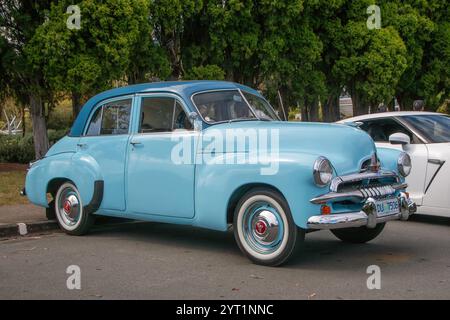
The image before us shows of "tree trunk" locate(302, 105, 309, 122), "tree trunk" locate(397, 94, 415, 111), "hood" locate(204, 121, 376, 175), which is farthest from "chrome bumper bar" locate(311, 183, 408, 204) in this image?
"tree trunk" locate(397, 94, 415, 111)

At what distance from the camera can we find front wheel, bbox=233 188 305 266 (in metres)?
6.25

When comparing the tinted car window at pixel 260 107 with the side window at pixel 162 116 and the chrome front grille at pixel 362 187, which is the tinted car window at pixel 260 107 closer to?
the side window at pixel 162 116

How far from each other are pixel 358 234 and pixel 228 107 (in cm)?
212

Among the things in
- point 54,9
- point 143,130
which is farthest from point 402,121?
point 54,9

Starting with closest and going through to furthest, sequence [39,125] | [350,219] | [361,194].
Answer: [350,219], [361,194], [39,125]

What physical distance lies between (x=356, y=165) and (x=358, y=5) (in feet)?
49.4

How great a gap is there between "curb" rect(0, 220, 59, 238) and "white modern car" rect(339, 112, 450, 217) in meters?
4.40

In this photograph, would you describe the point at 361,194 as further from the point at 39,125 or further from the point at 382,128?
the point at 39,125

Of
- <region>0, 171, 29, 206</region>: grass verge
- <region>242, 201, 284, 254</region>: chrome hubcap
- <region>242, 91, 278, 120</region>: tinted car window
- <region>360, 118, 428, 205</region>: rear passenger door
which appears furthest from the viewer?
<region>0, 171, 29, 206</region>: grass verge

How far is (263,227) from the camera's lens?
6.43 meters

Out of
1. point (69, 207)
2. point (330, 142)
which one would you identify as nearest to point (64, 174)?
point (69, 207)

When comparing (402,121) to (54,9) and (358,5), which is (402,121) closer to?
(54,9)

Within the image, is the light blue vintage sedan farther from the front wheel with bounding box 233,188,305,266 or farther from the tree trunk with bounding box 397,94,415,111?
the tree trunk with bounding box 397,94,415,111

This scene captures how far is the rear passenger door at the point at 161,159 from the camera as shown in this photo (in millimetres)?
7090
